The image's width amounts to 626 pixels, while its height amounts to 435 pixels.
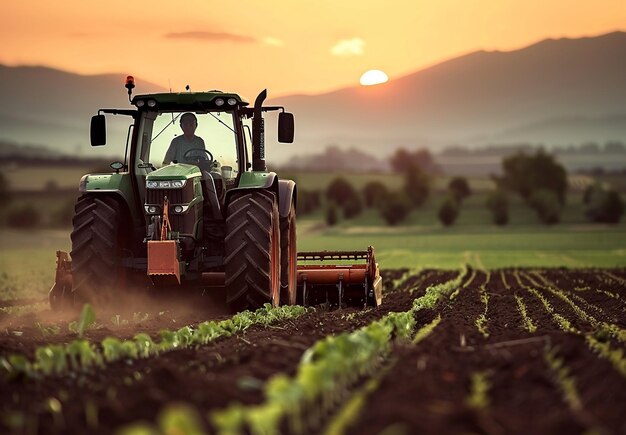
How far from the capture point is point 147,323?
12.9 metres

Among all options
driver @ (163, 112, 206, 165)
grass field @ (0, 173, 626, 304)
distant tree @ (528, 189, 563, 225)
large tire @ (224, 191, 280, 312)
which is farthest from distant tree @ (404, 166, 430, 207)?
large tire @ (224, 191, 280, 312)

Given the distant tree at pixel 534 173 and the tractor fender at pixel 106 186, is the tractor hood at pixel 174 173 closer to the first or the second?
the tractor fender at pixel 106 186

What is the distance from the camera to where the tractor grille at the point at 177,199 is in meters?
13.2

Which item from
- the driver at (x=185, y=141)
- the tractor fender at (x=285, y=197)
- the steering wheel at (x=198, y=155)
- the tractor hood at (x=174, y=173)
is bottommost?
the tractor fender at (x=285, y=197)

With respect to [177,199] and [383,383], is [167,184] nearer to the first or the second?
[177,199]

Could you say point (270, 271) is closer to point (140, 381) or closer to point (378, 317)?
point (378, 317)

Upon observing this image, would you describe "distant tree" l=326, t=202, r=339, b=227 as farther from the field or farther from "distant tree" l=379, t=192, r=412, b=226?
the field

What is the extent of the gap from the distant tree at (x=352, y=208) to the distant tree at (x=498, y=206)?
45.0 feet

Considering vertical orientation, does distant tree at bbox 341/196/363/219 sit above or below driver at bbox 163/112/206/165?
below

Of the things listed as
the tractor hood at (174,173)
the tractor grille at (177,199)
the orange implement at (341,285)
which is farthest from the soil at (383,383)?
the orange implement at (341,285)

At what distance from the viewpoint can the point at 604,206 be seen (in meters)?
108

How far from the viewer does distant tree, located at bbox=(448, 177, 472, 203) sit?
124 m

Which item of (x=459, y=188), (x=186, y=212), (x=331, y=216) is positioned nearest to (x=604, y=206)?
(x=459, y=188)

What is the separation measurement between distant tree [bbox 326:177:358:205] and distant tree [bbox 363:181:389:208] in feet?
9.61
